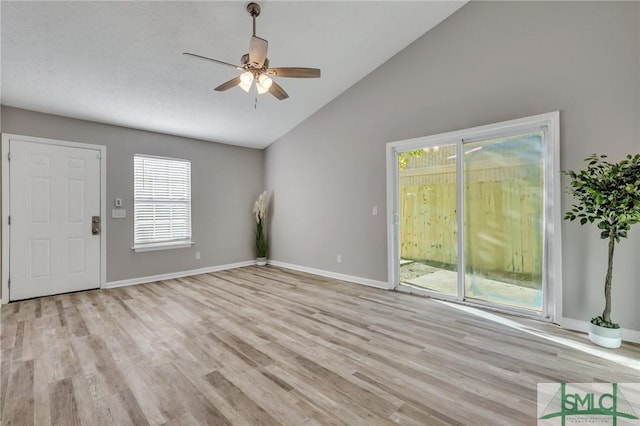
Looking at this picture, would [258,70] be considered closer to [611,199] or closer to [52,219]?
[611,199]

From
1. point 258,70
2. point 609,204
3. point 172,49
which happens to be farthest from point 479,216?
point 172,49

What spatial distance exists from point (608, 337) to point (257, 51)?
3.80m

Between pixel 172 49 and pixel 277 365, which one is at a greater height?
pixel 172 49

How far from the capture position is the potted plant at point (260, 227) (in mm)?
6102

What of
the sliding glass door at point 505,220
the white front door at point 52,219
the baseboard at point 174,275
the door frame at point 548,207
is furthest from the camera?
the baseboard at point 174,275

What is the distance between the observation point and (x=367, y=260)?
4.37m

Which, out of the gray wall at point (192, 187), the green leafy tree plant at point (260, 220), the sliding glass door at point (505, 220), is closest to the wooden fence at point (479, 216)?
the sliding glass door at point (505, 220)

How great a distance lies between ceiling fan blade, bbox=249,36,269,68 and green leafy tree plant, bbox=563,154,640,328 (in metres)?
2.86

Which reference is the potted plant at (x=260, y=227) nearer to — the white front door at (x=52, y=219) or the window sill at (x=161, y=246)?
the window sill at (x=161, y=246)

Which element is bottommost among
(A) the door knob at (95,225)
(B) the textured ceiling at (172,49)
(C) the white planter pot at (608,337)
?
(C) the white planter pot at (608,337)

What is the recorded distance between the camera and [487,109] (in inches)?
128

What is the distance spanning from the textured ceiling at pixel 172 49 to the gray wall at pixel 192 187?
9.3 inches

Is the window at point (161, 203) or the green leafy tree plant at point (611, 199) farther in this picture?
the window at point (161, 203)

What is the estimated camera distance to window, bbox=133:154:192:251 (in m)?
4.74
